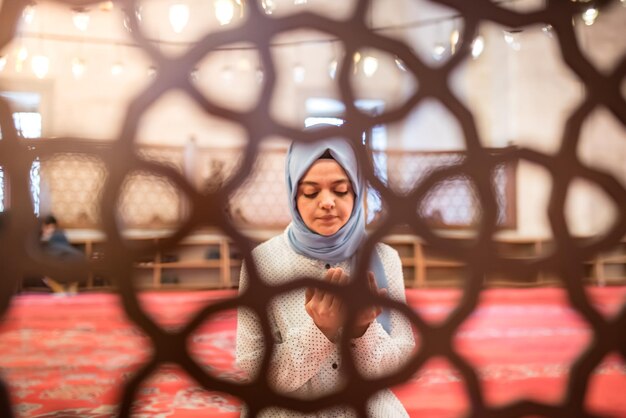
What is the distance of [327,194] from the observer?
769mm

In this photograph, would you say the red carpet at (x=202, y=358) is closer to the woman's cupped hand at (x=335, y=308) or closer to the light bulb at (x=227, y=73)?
the woman's cupped hand at (x=335, y=308)

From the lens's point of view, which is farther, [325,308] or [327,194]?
[327,194]

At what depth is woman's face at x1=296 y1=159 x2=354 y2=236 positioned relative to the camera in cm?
76

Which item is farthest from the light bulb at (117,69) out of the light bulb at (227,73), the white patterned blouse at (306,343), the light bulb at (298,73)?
the white patterned blouse at (306,343)

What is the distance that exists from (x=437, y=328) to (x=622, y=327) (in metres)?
0.19

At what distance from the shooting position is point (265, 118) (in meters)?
0.50

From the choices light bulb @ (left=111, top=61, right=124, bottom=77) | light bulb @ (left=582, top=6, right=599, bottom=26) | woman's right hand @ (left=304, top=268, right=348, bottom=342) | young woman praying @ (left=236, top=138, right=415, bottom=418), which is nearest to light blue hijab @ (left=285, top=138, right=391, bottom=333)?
young woman praying @ (left=236, top=138, right=415, bottom=418)

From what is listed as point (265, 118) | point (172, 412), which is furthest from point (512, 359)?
point (265, 118)

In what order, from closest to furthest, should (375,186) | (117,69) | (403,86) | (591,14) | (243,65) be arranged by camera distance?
(375,186), (591,14), (403,86), (117,69), (243,65)

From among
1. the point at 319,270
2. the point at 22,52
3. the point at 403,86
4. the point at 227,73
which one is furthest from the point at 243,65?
the point at 319,270

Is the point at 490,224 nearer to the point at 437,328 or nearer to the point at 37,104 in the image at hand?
the point at 437,328

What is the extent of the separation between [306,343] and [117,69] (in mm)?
5383

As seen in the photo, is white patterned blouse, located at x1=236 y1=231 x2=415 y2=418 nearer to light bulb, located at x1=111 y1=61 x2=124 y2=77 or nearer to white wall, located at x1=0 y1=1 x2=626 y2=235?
white wall, located at x1=0 y1=1 x2=626 y2=235

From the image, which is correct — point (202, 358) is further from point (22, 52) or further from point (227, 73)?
point (227, 73)
